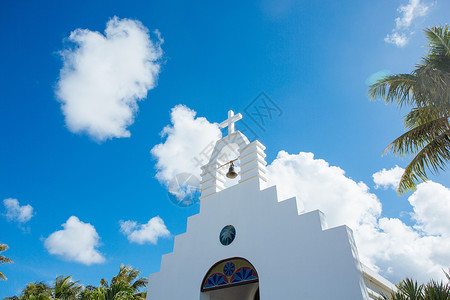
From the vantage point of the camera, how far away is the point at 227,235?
891cm

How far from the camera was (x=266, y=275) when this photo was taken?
762cm

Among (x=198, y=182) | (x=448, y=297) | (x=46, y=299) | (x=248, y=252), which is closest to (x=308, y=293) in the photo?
(x=248, y=252)

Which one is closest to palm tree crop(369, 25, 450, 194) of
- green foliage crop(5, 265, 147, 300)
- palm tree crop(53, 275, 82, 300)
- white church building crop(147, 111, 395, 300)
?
white church building crop(147, 111, 395, 300)

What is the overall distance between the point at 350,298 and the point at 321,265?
84cm

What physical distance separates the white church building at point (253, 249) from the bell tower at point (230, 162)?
30 mm

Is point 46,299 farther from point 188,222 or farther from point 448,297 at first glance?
point 448,297

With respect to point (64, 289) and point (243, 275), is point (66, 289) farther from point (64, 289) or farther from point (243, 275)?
point (243, 275)

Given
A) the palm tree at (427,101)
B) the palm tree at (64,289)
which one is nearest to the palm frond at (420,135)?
the palm tree at (427,101)

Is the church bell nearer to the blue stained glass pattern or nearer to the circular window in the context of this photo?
the circular window

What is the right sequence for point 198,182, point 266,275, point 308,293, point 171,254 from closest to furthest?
point 308,293, point 266,275, point 171,254, point 198,182

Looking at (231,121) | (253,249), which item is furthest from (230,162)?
(253,249)

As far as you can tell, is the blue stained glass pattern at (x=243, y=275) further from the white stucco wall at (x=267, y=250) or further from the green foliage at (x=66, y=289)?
the green foliage at (x=66, y=289)

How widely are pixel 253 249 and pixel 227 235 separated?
3.32 feet

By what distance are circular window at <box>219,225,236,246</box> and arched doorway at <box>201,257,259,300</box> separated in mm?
472
